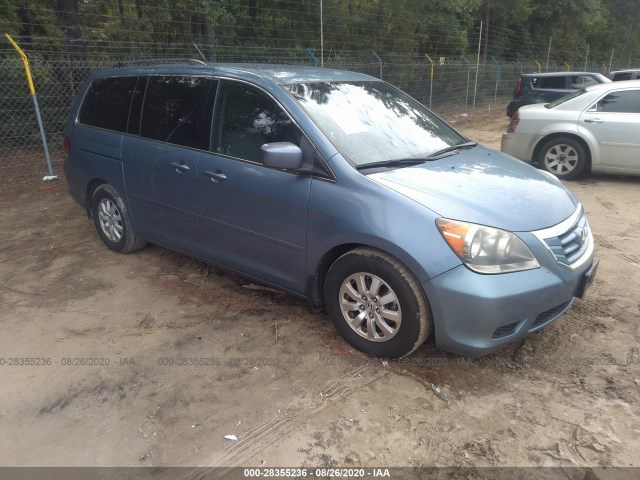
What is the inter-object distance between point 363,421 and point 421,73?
536 inches

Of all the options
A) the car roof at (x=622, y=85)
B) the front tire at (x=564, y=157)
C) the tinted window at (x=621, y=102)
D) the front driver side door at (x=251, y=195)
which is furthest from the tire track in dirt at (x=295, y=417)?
the car roof at (x=622, y=85)

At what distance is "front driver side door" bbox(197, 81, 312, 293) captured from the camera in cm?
331

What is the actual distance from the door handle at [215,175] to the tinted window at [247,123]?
0.16 meters

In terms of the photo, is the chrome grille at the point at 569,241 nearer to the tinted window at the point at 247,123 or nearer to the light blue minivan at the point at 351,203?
the light blue minivan at the point at 351,203

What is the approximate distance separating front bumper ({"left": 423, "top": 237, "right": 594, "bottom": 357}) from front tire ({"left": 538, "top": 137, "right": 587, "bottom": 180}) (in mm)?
5235

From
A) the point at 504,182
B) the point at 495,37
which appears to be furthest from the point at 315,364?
the point at 495,37

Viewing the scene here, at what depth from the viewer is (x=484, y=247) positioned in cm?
274

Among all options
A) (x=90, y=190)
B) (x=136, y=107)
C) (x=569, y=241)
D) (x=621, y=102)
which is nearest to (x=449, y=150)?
(x=569, y=241)

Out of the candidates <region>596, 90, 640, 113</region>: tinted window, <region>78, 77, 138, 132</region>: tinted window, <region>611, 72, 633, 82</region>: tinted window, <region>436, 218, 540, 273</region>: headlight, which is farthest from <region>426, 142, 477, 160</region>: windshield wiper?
<region>611, 72, 633, 82</region>: tinted window

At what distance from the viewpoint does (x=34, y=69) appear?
820 centimetres

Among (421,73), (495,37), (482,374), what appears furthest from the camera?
(495,37)

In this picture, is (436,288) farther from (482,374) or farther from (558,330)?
(558,330)

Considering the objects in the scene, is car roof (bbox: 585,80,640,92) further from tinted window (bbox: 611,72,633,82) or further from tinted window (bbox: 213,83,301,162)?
tinted window (bbox: 611,72,633,82)

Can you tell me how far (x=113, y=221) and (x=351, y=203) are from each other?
2.86 m
